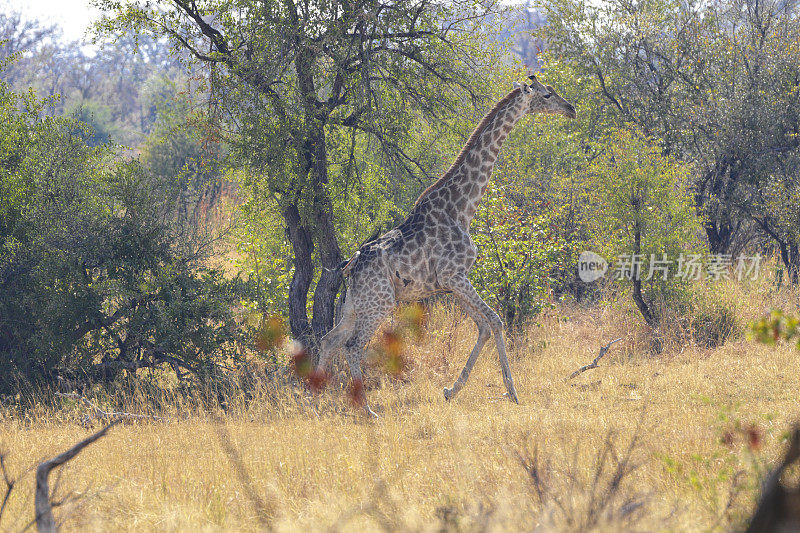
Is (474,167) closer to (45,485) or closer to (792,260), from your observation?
(45,485)

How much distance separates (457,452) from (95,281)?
222 inches

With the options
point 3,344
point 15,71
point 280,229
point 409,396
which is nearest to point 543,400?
A: point 409,396

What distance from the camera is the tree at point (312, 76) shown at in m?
9.30

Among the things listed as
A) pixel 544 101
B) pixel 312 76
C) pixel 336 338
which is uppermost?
pixel 312 76

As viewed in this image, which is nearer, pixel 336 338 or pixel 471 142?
pixel 336 338

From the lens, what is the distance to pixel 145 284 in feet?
30.0

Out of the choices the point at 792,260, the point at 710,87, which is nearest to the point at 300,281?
the point at 710,87

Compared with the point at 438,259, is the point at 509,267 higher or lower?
lower

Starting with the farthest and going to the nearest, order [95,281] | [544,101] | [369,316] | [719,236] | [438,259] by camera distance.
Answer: [719,236], [95,281], [544,101], [438,259], [369,316]

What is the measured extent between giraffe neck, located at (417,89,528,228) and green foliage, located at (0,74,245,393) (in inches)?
120

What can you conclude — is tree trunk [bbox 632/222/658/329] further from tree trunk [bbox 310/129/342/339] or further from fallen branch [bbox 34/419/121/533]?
fallen branch [bbox 34/419/121/533]

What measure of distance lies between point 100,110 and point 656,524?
6039 cm

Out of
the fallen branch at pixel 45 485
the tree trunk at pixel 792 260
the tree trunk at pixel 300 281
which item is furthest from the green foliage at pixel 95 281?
the tree trunk at pixel 792 260

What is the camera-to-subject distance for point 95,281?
31.2 feet
